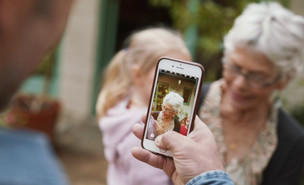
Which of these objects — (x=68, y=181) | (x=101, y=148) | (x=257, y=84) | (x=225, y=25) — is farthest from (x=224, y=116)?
(x=101, y=148)

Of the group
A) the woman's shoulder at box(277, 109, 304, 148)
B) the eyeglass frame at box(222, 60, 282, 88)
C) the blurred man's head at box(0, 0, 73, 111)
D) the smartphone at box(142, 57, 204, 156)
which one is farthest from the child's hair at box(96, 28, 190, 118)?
the blurred man's head at box(0, 0, 73, 111)

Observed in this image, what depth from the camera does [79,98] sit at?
582 centimetres

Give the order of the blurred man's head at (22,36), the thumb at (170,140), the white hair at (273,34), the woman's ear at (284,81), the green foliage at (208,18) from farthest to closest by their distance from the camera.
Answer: the green foliage at (208,18) < the woman's ear at (284,81) < the white hair at (273,34) < the thumb at (170,140) < the blurred man's head at (22,36)

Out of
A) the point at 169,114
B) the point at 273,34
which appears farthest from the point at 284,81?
the point at 169,114

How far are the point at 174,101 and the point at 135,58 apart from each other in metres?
0.80

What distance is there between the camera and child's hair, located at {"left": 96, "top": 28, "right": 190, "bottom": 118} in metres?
1.62

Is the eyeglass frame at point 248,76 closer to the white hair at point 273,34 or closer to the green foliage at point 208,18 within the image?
the white hair at point 273,34

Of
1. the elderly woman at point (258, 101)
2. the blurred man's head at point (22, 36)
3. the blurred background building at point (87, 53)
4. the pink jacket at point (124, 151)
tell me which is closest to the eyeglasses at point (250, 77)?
the elderly woman at point (258, 101)

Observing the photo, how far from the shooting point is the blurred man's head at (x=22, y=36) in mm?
587

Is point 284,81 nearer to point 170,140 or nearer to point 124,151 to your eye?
point 124,151

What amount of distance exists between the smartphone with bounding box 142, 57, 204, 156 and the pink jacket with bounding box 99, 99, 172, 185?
0.39ft

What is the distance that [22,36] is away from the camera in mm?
607

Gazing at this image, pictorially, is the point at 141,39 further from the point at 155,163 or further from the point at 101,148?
the point at 101,148

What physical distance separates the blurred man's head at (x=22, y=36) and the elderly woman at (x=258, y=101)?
1242 mm
